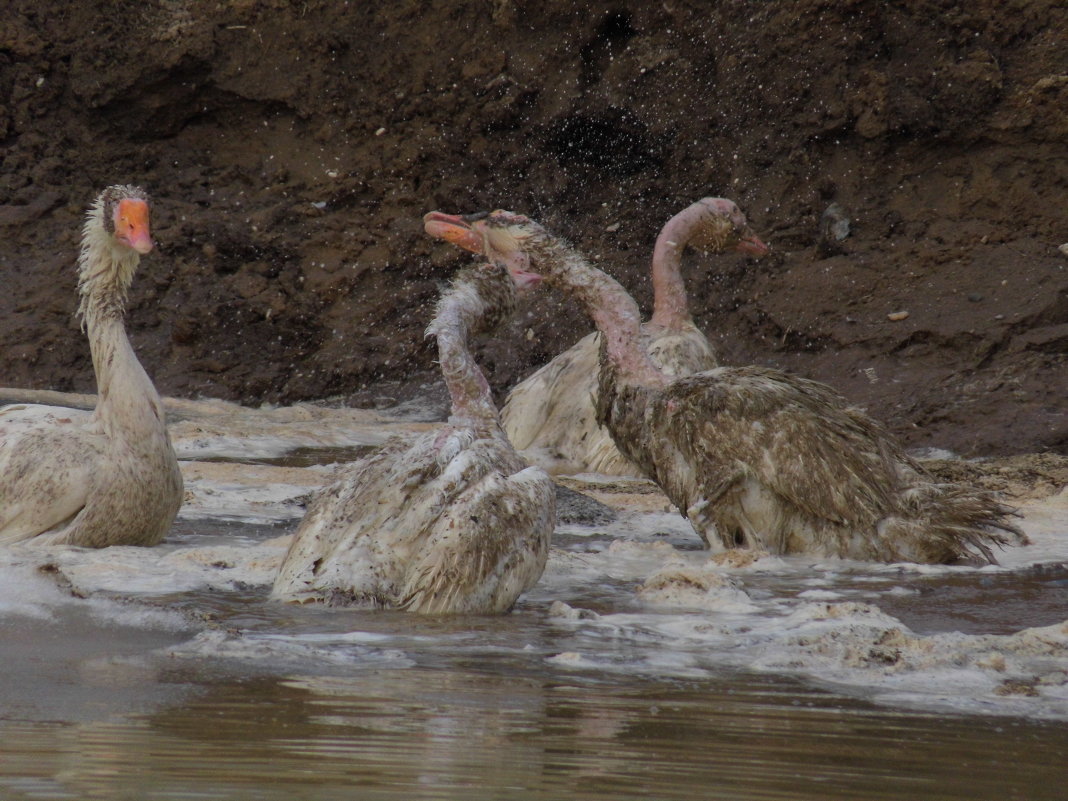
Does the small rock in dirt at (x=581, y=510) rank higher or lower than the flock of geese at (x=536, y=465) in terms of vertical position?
lower

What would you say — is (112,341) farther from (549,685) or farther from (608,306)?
(549,685)

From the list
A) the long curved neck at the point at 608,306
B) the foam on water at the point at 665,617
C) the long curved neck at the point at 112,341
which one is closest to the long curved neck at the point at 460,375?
the foam on water at the point at 665,617

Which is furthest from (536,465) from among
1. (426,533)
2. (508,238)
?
(426,533)

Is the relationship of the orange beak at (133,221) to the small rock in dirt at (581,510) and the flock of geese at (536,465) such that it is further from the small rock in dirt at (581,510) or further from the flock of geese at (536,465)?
the small rock in dirt at (581,510)

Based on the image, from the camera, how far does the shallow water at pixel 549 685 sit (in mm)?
3170

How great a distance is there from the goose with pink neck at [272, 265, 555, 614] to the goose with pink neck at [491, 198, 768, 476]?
A: 402 centimetres

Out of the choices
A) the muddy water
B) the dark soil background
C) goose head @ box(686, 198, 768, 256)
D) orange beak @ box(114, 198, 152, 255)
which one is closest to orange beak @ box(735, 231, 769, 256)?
goose head @ box(686, 198, 768, 256)

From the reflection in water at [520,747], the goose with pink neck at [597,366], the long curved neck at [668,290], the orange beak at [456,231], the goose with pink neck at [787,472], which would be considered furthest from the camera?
the long curved neck at [668,290]

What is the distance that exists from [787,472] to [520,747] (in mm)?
4063

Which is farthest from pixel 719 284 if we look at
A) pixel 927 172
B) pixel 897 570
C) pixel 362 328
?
pixel 897 570

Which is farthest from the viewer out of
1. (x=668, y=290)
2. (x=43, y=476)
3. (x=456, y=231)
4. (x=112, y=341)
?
(x=668, y=290)

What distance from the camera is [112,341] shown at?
24.3 feet

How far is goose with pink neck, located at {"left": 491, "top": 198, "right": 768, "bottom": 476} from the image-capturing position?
10221mm

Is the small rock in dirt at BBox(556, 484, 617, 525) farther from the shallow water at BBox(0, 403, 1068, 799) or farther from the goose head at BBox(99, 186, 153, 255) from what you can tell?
the goose head at BBox(99, 186, 153, 255)
